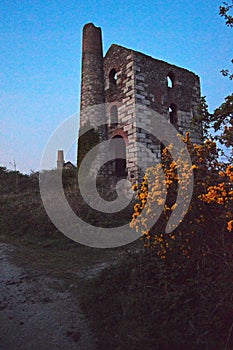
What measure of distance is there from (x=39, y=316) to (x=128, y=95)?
36.4 feet

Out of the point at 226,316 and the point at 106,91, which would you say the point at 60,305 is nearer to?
the point at 226,316

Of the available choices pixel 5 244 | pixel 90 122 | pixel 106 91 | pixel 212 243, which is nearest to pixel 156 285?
pixel 212 243

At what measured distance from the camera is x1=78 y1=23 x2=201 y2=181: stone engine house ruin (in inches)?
512

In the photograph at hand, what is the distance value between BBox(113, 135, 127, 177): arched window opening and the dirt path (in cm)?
967

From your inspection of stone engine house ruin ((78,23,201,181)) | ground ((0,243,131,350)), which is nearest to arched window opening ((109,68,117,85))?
stone engine house ruin ((78,23,201,181))

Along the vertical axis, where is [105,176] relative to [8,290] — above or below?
above

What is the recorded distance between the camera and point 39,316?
389 centimetres

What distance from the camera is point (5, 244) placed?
7.55m

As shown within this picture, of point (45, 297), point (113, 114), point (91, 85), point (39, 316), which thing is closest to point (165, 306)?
point (39, 316)

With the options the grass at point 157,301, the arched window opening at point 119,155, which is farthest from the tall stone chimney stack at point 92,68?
the grass at point 157,301

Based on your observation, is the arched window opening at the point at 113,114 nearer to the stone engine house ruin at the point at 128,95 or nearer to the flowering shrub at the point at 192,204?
the stone engine house ruin at the point at 128,95

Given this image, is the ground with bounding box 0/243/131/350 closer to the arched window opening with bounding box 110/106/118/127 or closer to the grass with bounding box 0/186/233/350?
the grass with bounding box 0/186/233/350

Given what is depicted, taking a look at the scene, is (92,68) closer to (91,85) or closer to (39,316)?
(91,85)

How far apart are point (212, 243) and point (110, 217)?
565cm
